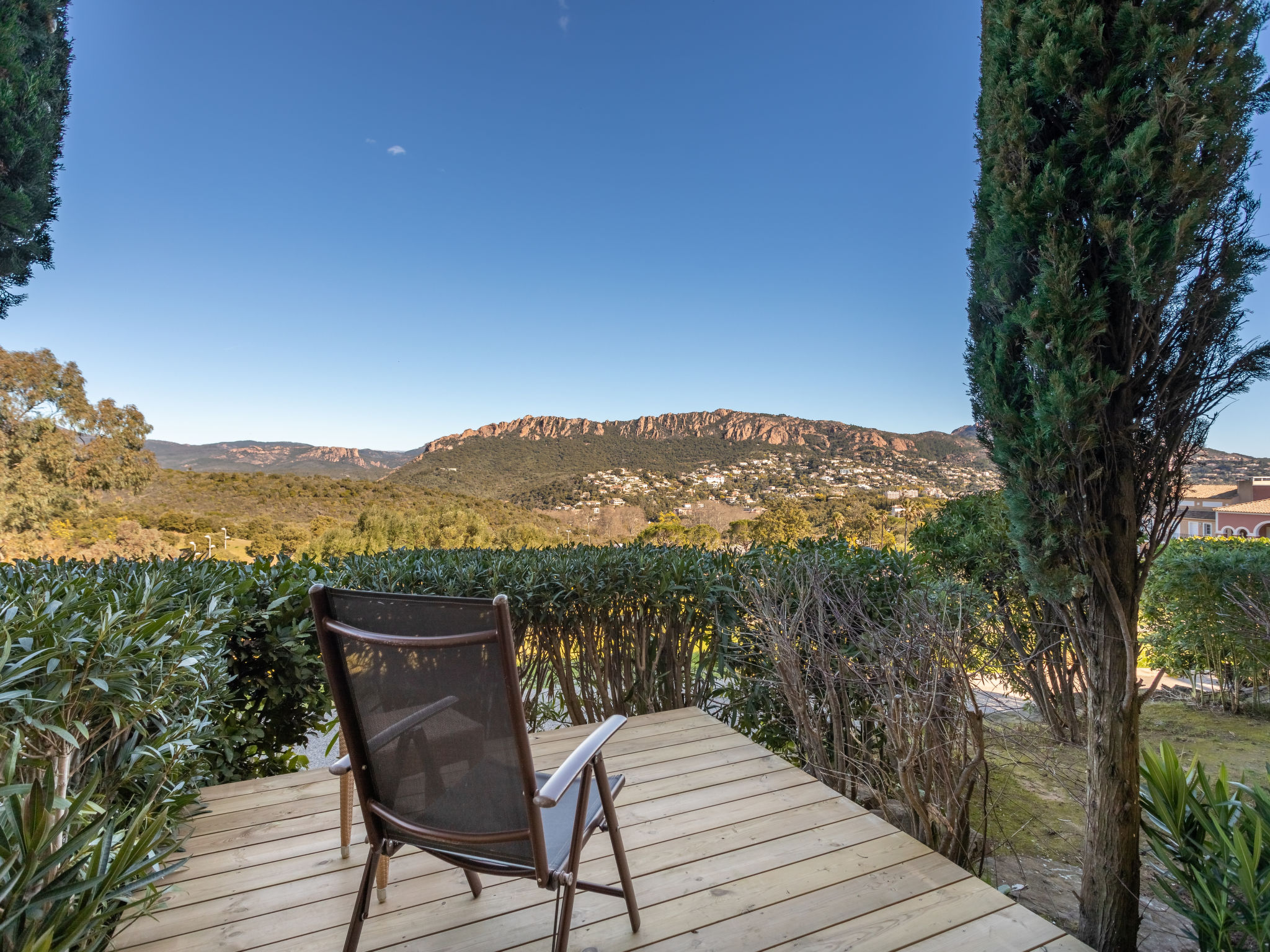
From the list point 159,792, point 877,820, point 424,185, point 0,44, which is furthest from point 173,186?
point 877,820

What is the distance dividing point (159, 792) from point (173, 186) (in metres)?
23.3

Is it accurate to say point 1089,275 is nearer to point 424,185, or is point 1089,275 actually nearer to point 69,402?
point 424,185

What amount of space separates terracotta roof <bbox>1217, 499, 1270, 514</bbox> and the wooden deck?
900 inches

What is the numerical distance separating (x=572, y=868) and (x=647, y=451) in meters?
32.6

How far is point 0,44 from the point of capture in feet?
13.1

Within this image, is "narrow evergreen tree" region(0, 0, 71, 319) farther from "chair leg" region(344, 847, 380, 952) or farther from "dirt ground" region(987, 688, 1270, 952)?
"dirt ground" region(987, 688, 1270, 952)

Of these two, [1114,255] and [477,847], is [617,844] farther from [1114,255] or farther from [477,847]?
[1114,255]

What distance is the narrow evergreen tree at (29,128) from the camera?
4086mm

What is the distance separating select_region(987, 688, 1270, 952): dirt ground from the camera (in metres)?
2.43

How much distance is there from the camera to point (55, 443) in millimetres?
19797

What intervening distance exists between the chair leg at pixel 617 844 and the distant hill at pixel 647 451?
25.1 meters

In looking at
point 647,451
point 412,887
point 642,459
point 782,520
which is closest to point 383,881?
point 412,887

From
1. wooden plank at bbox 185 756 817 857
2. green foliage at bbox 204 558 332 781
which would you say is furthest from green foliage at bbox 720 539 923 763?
green foliage at bbox 204 558 332 781

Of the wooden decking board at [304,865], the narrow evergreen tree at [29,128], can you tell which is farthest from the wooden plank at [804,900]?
the narrow evergreen tree at [29,128]
